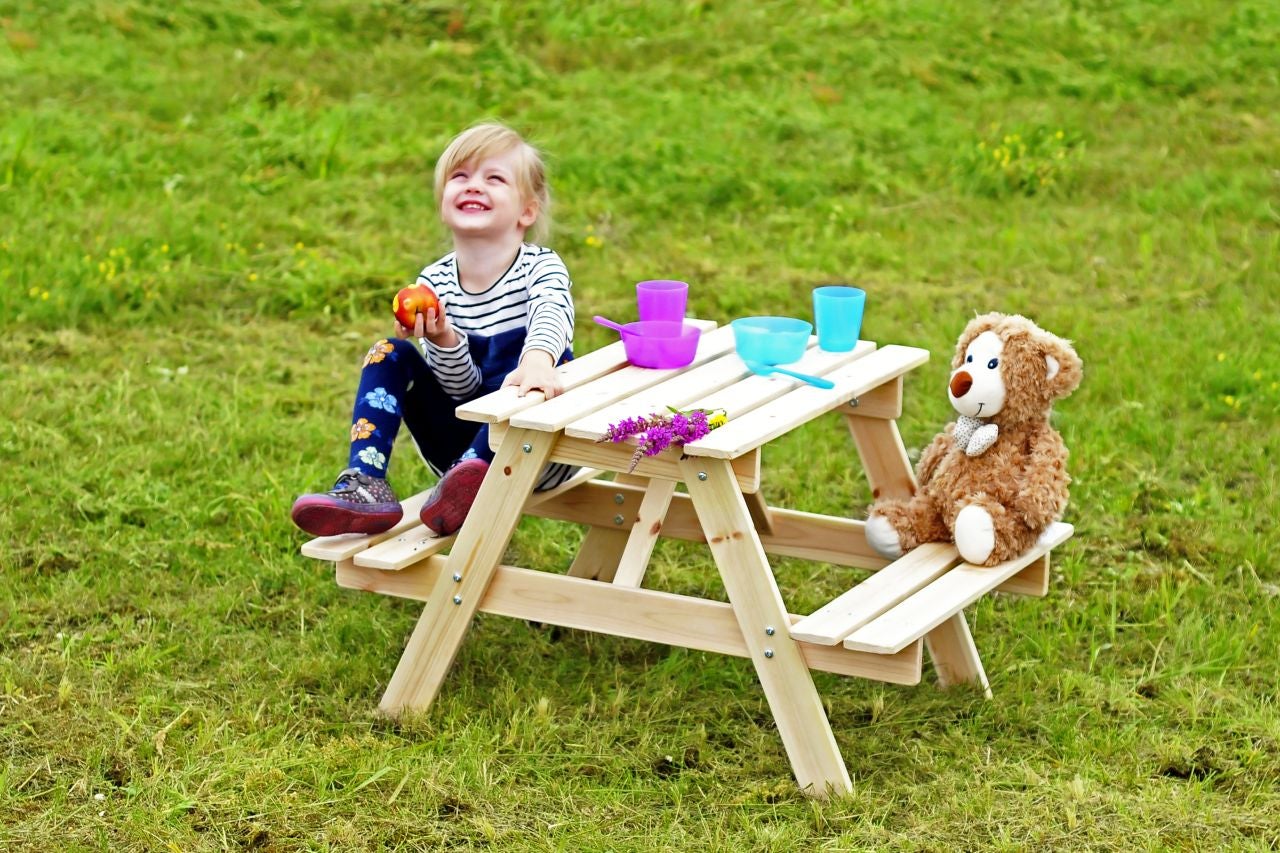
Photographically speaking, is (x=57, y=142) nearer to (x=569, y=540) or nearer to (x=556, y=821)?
(x=569, y=540)

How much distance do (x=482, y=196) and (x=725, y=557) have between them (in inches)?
42.4

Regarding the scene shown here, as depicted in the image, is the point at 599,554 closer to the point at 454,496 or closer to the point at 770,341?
the point at 454,496

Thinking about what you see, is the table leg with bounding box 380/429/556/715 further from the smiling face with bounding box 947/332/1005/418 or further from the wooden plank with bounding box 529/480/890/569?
the smiling face with bounding box 947/332/1005/418

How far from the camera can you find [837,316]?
11.1 feet

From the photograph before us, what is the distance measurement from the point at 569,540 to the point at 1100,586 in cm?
138

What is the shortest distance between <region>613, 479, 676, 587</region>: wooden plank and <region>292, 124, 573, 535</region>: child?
21 cm

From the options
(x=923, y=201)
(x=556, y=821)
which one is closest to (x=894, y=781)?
(x=556, y=821)

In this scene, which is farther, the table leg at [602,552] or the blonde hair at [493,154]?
the table leg at [602,552]

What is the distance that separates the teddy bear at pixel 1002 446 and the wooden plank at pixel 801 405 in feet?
0.54

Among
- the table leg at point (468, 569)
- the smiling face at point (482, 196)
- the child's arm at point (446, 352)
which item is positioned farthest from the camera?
the smiling face at point (482, 196)

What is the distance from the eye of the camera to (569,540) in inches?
167

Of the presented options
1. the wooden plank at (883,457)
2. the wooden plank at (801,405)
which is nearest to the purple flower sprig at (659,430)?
the wooden plank at (801,405)

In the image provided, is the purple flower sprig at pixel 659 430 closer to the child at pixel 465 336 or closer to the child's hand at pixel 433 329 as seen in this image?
the child at pixel 465 336

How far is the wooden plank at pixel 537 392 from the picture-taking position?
9.92 ft
